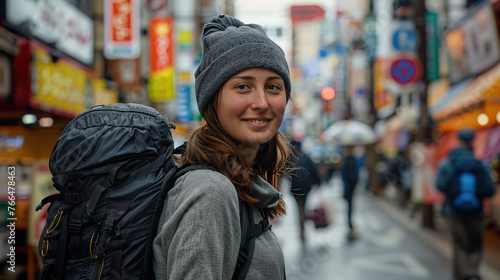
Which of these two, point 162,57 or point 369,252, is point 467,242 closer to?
point 369,252

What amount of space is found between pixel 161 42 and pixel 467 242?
39.8 ft

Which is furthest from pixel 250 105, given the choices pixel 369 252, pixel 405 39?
pixel 405 39

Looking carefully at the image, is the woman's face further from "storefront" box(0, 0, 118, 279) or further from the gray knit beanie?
"storefront" box(0, 0, 118, 279)

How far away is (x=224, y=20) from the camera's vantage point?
5.66 ft

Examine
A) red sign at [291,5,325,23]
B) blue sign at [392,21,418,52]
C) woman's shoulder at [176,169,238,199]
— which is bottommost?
woman's shoulder at [176,169,238,199]

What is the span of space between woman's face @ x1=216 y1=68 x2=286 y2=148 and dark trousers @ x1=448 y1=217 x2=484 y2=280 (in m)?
5.26

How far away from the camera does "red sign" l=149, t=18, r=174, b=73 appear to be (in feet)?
48.3

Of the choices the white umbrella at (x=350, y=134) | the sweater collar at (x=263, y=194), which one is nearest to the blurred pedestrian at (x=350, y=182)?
the white umbrella at (x=350, y=134)

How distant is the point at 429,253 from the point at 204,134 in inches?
321

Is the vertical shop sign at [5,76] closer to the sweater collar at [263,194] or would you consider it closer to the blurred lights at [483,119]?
the sweater collar at [263,194]

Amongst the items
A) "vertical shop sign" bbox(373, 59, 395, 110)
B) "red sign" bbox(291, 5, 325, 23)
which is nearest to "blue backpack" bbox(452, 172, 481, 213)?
"vertical shop sign" bbox(373, 59, 395, 110)

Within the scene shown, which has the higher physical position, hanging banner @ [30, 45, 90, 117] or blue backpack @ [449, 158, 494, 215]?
hanging banner @ [30, 45, 90, 117]

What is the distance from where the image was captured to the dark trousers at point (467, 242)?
18.9ft

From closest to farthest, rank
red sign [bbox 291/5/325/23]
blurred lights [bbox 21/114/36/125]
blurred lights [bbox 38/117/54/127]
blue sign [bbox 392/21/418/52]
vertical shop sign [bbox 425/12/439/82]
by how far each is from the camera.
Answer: blurred lights [bbox 21/114/36/125]
blurred lights [bbox 38/117/54/127]
blue sign [bbox 392/21/418/52]
vertical shop sign [bbox 425/12/439/82]
red sign [bbox 291/5/325/23]
